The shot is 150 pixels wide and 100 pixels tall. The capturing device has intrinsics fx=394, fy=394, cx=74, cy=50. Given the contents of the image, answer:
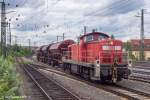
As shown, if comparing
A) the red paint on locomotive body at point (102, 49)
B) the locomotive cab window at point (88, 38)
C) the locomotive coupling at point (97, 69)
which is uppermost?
the locomotive cab window at point (88, 38)

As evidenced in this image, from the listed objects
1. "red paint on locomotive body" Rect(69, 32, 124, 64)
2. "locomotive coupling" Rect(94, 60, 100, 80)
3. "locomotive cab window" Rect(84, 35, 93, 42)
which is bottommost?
"locomotive coupling" Rect(94, 60, 100, 80)

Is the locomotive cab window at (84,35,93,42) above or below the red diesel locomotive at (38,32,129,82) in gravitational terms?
above

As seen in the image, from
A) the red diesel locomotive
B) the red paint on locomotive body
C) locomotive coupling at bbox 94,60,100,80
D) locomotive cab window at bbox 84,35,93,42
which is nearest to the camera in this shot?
locomotive coupling at bbox 94,60,100,80

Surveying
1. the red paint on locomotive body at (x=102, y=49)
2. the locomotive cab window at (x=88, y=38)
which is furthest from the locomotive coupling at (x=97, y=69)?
the locomotive cab window at (x=88, y=38)

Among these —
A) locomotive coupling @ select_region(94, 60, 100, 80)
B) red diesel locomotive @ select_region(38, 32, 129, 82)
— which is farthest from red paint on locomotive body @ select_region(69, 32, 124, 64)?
locomotive coupling @ select_region(94, 60, 100, 80)

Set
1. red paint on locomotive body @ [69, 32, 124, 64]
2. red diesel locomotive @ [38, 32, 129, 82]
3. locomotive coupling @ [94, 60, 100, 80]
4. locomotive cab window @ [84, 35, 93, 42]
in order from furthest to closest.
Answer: locomotive cab window @ [84, 35, 93, 42] → red paint on locomotive body @ [69, 32, 124, 64] → red diesel locomotive @ [38, 32, 129, 82] → locomotive coupling @ [94, 60, 100, 80]

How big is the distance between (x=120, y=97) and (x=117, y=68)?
5602 millimetres

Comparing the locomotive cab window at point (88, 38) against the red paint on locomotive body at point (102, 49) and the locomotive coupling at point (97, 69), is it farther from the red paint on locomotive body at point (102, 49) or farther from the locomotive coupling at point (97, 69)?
the locomotive coupling at point (97, 69)

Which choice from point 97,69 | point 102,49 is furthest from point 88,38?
point 97,69

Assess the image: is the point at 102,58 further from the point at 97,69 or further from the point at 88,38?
the point at 88,38

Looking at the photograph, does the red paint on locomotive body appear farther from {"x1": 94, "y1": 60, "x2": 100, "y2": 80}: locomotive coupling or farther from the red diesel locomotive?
{"x1": 94, "y1": 60, "x2": 100, "y2": 80}: locomotive coupling

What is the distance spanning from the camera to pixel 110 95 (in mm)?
20859

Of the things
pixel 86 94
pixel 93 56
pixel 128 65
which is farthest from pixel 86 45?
pixel 86 94

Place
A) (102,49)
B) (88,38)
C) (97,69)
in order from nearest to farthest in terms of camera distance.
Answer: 1. (97,69)
2. (102,49)
3. (88,38)
